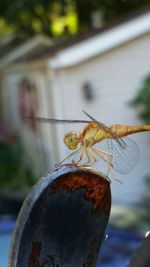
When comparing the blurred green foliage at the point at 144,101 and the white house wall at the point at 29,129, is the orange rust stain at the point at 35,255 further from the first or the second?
the white house wall at the point at 29,129

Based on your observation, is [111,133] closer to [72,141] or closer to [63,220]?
[72,141]

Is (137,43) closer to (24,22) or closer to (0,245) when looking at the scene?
(24,22)

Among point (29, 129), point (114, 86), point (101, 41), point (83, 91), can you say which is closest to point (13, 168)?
point (29, 129)

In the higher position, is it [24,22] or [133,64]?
[24,22]

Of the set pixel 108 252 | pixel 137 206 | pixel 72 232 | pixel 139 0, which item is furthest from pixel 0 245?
pixel 139 0

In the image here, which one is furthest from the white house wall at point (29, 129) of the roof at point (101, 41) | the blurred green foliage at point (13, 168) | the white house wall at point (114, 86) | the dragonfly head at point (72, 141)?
the dragonfly head at point (72, 141)

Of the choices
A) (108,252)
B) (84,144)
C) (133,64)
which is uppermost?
(133,64)

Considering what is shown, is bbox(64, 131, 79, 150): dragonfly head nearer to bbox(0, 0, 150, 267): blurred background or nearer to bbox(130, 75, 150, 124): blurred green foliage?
bbox(0, 0, 150, 267): blurred background
